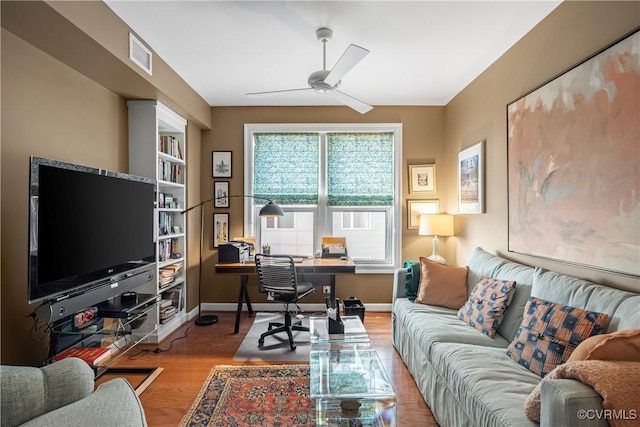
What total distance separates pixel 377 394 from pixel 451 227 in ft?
8.42

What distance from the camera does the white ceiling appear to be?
225 cm

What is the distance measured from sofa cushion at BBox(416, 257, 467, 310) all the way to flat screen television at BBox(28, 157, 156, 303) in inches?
98.9

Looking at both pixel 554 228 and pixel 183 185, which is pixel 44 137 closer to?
pixel 183 185

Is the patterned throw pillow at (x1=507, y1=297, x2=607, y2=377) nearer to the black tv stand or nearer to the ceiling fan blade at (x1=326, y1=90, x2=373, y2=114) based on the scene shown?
the ceiling fan blade at (x1=326, y1=90, x2=373, y2=114)

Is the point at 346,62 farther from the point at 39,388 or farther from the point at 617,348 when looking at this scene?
the point at 39,388

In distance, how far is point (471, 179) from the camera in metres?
3.48

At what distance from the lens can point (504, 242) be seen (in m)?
2.90

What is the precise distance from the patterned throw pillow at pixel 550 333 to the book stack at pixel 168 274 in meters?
3.07

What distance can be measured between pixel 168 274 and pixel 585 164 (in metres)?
3.64

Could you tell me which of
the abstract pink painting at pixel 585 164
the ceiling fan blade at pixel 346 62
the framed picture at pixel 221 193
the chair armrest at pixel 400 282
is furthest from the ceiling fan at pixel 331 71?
the framed picture at pixel 221 193

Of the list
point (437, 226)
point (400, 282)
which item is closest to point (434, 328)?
point (400, 282)

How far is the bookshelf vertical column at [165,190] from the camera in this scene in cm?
323

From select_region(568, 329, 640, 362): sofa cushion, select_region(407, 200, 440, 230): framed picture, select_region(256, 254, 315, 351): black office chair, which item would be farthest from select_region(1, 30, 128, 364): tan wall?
select_region(407, 200, 440, 230): framed picture

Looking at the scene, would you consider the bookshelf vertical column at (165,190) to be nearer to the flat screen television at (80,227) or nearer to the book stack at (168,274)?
the book stack at (168,274)
